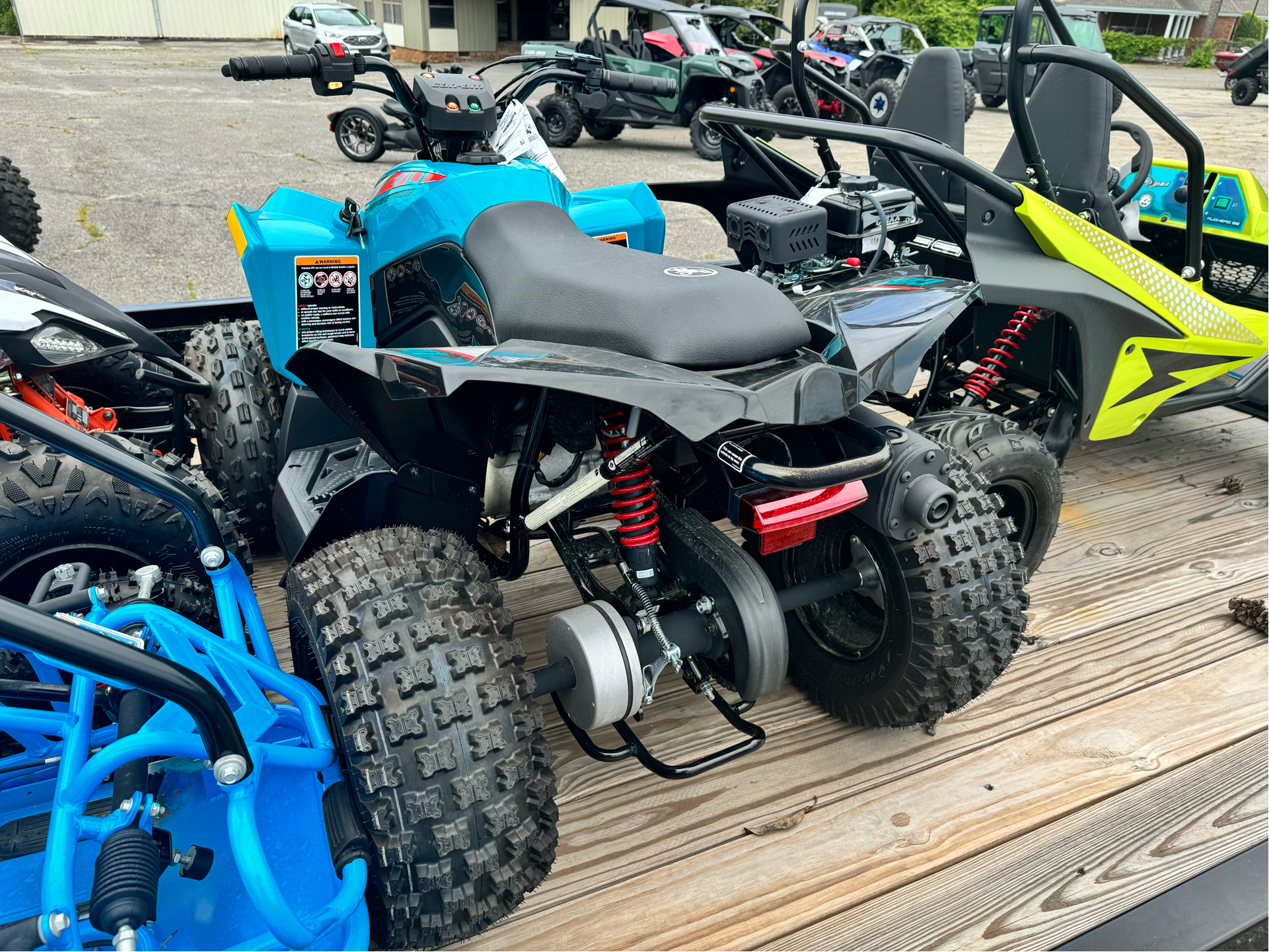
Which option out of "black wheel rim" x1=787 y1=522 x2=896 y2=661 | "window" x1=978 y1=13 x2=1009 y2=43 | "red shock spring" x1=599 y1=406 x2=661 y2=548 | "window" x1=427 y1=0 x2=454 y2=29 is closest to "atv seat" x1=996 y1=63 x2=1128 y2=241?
"black wheel rim" x1=787 y1=522 x2=896 y2=661

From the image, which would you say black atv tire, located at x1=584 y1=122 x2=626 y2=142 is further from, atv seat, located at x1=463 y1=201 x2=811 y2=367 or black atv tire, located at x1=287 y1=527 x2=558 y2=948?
black atv tire, located at x1=287 y1=527 x2=558 y2=948

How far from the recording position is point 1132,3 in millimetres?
34875

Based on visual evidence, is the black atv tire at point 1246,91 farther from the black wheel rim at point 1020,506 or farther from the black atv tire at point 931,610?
the black atv tire at point 931,610

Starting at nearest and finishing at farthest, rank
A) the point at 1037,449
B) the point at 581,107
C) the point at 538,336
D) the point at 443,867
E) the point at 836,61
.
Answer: the point at 443,867, the point at 538,336, the point at 1037,449, the point at 581,107, the point at 836,61

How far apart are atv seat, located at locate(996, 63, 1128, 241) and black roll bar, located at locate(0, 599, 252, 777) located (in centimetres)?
277

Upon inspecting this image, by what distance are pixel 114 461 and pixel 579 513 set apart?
0.89 meters

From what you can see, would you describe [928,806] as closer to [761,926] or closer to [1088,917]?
[1088,917]

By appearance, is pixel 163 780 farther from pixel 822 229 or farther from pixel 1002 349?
pixel 1002 349

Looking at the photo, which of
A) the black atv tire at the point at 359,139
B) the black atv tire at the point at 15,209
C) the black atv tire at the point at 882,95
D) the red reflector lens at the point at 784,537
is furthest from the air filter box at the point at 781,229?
the black atv tire at the point at 882,95

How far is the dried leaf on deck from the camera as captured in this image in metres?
1.94

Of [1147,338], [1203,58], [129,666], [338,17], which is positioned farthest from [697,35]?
[1203,58]

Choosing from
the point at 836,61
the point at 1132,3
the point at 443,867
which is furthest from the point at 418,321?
the point at 1132,3

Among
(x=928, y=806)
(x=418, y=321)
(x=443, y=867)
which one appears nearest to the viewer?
(x=443, y=867)

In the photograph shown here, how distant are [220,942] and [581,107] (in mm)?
10177
